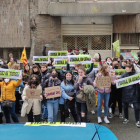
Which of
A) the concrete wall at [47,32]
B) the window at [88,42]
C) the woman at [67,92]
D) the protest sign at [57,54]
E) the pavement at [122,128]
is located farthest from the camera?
the window at [88,42]

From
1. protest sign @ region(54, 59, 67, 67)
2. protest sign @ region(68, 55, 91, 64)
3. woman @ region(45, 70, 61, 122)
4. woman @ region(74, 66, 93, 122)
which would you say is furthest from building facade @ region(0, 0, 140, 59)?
woman @ region(45, 70, 61, 122)

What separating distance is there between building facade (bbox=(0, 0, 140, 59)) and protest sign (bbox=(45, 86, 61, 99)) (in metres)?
7.10

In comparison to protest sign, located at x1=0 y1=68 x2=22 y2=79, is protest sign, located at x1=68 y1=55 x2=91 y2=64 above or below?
above

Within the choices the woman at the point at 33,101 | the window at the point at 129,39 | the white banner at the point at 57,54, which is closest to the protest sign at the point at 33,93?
the woman at the point at 33,101

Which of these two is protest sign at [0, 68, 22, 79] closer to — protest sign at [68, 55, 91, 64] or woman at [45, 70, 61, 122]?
woman at [45, 70, 61, 122]

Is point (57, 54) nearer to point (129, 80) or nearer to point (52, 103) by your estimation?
point (52, 103)

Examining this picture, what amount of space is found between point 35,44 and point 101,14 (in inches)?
153

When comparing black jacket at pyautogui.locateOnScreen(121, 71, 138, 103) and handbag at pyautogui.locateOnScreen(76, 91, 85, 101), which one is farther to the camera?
black jacket at pyautogui.locateOnScreen(121, 71, 138, 103)

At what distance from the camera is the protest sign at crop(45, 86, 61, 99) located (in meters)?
5.13

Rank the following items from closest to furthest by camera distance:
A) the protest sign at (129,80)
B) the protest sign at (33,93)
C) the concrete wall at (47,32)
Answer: the protest sign at (33,93), the protest sign at (129,80), the concrete wall at (47,32)

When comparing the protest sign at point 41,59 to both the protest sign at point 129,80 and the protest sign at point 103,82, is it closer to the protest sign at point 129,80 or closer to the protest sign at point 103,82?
the protest sign at point 103,82

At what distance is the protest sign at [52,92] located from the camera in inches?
202

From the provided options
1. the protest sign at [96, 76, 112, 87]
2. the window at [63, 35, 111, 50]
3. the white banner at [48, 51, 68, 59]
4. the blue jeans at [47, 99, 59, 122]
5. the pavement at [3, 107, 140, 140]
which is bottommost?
the pavement at [3, 107, 140, 140]

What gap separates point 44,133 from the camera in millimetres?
2531
